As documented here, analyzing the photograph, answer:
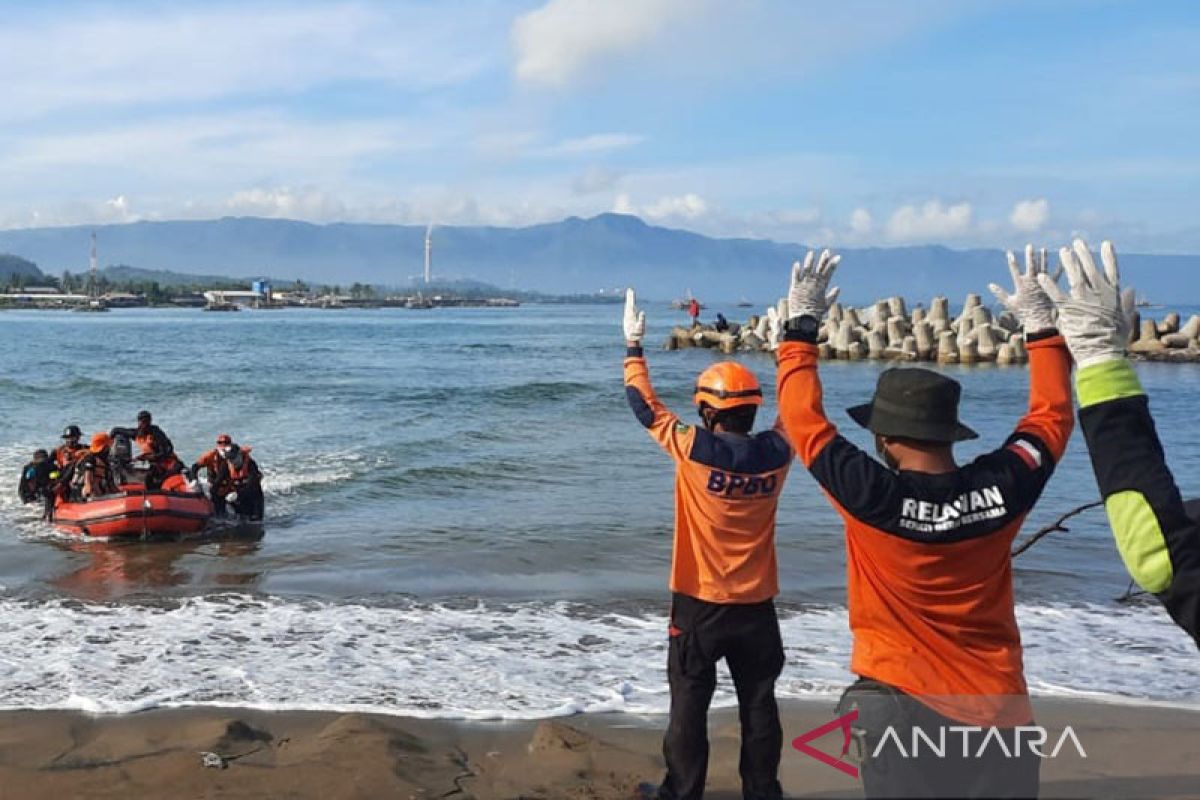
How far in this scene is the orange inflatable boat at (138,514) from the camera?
12.4m

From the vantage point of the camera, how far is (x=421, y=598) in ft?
31.1

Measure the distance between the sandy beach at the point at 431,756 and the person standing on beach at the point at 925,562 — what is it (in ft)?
7.77

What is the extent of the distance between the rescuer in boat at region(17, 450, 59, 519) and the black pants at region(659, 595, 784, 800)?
11496 mm

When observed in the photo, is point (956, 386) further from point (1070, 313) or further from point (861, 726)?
point (861, 726)

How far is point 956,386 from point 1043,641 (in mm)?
6026

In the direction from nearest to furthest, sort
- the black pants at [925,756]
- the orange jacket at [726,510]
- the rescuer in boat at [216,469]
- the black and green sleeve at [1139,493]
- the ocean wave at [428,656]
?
the black and green sleeve at [1139,493]
the black pants at [925,756]
the orange jacket at [726,510]
the ocean wave at [428,656]
the rescuer in boat at [216,469]

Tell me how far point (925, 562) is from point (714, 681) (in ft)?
5.78

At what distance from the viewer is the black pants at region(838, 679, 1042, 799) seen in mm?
2410

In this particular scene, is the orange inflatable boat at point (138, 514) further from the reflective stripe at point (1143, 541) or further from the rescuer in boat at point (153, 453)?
the reflective stripe at point (1143, 541)

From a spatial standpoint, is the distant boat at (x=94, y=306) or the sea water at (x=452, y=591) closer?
the sea water at (x=452, y=591)

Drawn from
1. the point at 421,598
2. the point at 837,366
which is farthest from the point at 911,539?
the point at 837,366

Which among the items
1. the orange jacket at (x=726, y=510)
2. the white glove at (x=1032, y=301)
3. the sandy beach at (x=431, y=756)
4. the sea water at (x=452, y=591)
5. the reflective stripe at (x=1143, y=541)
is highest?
the white glove at (x=1032, y=301)

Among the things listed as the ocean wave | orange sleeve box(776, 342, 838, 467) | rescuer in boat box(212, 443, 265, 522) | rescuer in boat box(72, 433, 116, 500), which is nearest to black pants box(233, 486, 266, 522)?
rescuer in boat box(212, 443, 265, 522)

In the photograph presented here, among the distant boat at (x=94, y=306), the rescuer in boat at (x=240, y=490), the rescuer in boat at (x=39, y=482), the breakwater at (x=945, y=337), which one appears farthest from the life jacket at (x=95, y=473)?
the distant boat at (x=94, y=306)
